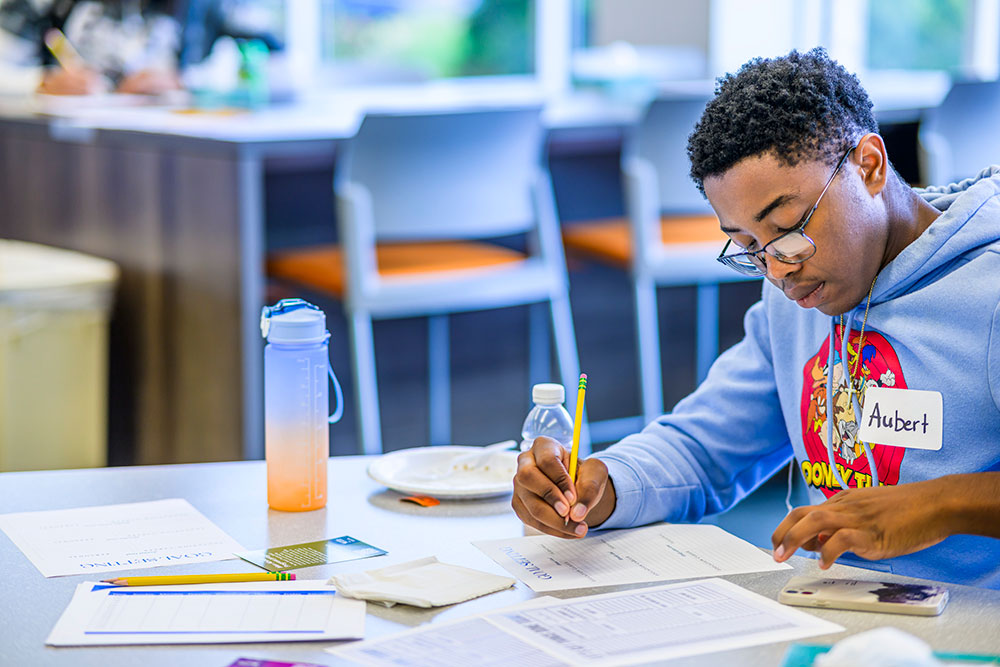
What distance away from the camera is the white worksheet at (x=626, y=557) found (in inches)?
42.3

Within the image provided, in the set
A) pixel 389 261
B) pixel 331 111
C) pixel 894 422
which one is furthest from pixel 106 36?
pixel 894 422

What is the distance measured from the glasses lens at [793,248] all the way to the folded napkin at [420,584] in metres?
0.40

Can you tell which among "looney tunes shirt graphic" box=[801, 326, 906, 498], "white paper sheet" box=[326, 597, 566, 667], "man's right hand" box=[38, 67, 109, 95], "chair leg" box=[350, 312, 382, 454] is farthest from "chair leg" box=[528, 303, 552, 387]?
"white paper sheet" box=[326, 597, 566, 667]

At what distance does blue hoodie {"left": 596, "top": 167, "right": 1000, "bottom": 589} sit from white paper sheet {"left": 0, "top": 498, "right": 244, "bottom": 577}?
15.6 inches

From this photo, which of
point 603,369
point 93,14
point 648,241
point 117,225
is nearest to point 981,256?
point 648,241

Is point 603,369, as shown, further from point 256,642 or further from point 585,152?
point 256,642

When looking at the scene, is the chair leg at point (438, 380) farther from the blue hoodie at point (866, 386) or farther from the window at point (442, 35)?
the window at point (442, 35)

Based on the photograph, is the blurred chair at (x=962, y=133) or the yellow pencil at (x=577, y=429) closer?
the yellow pencil at (x=577, y=429)

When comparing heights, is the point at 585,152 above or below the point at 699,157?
above

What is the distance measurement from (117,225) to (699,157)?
198cm

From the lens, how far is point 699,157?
1.21m

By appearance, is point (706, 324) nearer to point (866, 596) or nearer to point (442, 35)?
point (866, 596)

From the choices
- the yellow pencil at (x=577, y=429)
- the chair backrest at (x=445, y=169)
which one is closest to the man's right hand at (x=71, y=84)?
the chair backrest at (x=445, y=169)

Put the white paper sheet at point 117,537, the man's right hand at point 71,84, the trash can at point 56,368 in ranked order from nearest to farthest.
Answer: the white paper sheet at point 117,537
the trash can at point 56,368
the man's right hand at point 71,84
